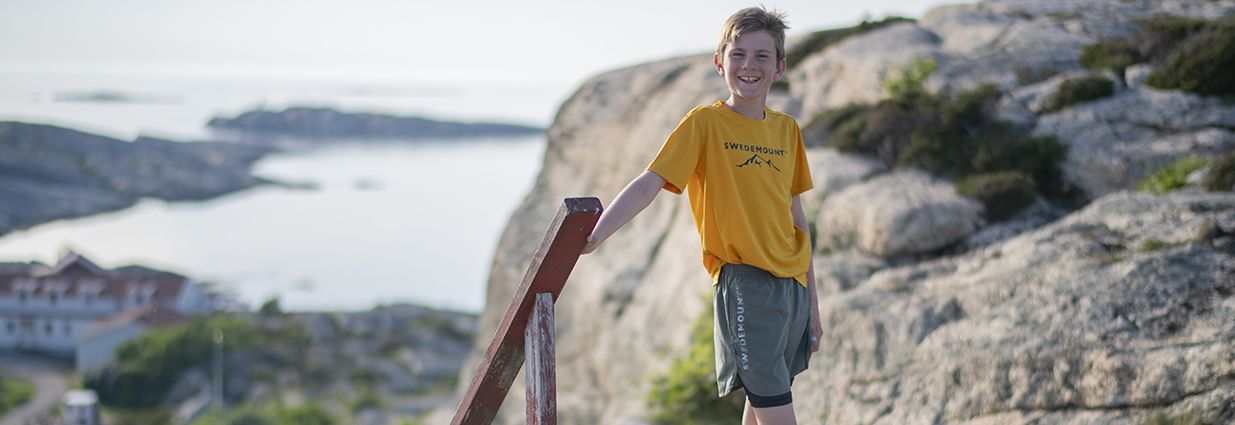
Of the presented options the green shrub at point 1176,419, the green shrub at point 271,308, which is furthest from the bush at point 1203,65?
the green shrub at point 271,308

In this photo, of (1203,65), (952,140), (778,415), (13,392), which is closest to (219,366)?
(13,392)

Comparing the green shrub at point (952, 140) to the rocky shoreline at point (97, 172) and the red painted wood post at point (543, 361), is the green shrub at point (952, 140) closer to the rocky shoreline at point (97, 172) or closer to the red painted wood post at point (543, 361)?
the red painted wood post at point (543, 361)

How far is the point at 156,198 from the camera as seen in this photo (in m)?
159

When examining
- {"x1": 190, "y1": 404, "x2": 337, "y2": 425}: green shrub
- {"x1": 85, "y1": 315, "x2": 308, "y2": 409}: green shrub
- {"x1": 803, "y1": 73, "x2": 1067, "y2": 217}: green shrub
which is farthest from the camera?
{"x1": 85, "y1": 315, "x2": 308, "y2": 409}: green shrub

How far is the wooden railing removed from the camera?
14.4 ft

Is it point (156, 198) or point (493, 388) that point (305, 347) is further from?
point (156, 198)

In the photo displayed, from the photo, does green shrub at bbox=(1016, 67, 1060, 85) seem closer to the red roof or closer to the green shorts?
the green shorts

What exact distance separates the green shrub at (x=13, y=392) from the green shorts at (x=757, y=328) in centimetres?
6843

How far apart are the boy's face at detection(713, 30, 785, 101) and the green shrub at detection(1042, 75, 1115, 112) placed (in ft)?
31.4

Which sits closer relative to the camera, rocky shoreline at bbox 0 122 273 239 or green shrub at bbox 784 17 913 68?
green shrub at bbox 784 17 913 68

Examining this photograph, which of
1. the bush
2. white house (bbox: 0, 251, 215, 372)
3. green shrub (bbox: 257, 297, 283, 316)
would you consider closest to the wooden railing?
the bush

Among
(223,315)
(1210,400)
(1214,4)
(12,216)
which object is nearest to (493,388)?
(1210,400)

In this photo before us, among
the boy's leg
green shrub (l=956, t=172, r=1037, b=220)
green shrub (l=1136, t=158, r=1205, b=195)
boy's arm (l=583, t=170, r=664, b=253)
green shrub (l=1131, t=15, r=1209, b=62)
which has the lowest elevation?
the boy's leg

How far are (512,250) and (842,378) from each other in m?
15.2
